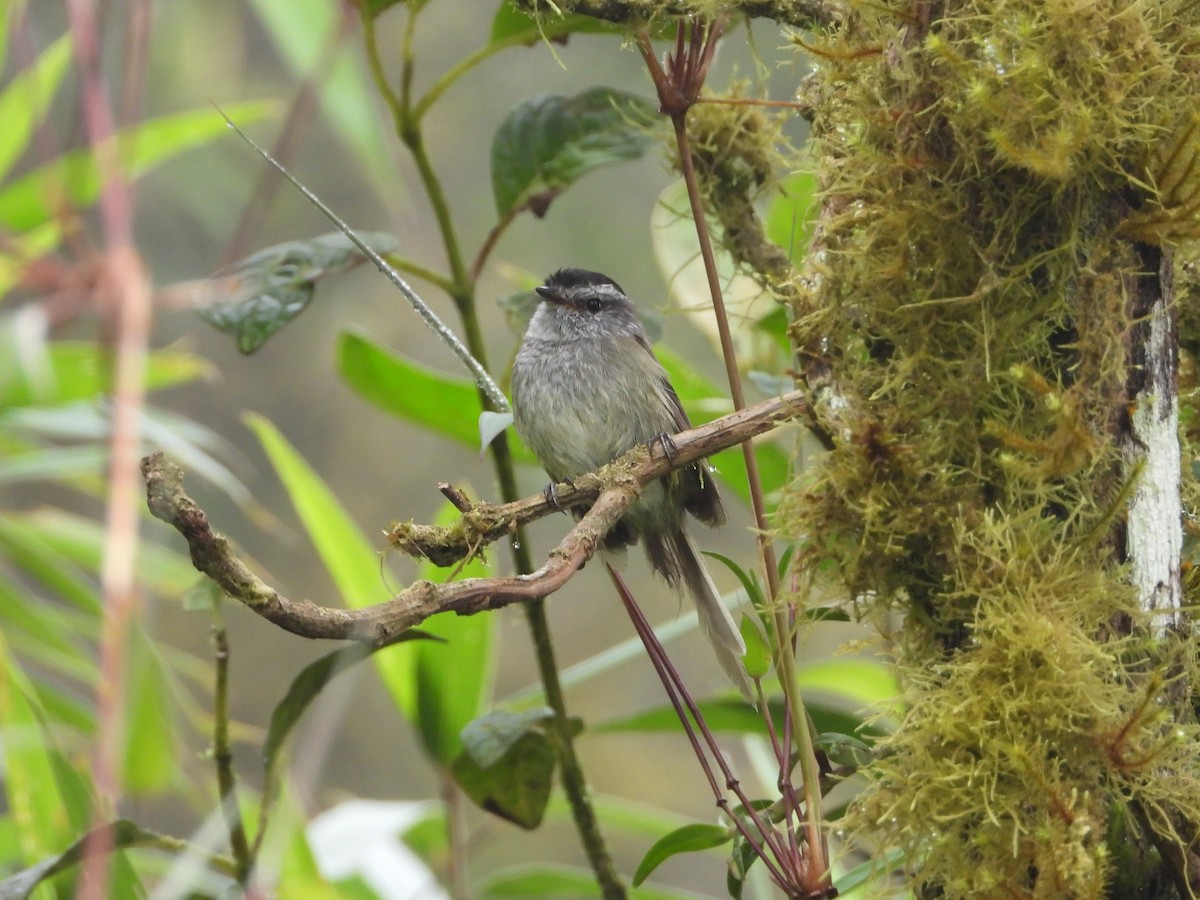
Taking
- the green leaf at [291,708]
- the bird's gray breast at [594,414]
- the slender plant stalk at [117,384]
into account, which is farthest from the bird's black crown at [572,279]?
the slender plant stalk at [117,384]

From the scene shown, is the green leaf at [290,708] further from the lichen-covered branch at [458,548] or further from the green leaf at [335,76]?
the green leaf at [335,76]

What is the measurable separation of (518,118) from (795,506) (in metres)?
1.18

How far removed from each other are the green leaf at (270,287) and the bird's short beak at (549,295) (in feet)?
3.05

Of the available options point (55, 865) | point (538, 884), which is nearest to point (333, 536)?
point (538, 884)

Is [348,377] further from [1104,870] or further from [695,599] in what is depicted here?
[1104,870]

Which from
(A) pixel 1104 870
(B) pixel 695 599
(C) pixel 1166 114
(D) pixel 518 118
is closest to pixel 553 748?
(B) pixel 695 599

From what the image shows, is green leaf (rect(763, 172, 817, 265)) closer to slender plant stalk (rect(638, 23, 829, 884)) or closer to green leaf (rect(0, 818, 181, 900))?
slender plant stalk (rect(638, 23, 829, 884))

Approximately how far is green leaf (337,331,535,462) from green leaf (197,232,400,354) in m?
0.32

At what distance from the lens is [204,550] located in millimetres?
1144

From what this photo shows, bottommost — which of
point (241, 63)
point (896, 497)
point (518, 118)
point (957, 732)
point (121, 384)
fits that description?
point (957, 732)

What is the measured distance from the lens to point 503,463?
2.29 meters

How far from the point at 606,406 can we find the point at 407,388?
0.68 meters

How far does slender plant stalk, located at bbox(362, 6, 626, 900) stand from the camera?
2141 millimetres

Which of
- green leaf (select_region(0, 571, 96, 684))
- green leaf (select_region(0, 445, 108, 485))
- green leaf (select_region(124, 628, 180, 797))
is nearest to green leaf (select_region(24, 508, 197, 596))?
green leaf (select_region(0, 445, 108, 485))
